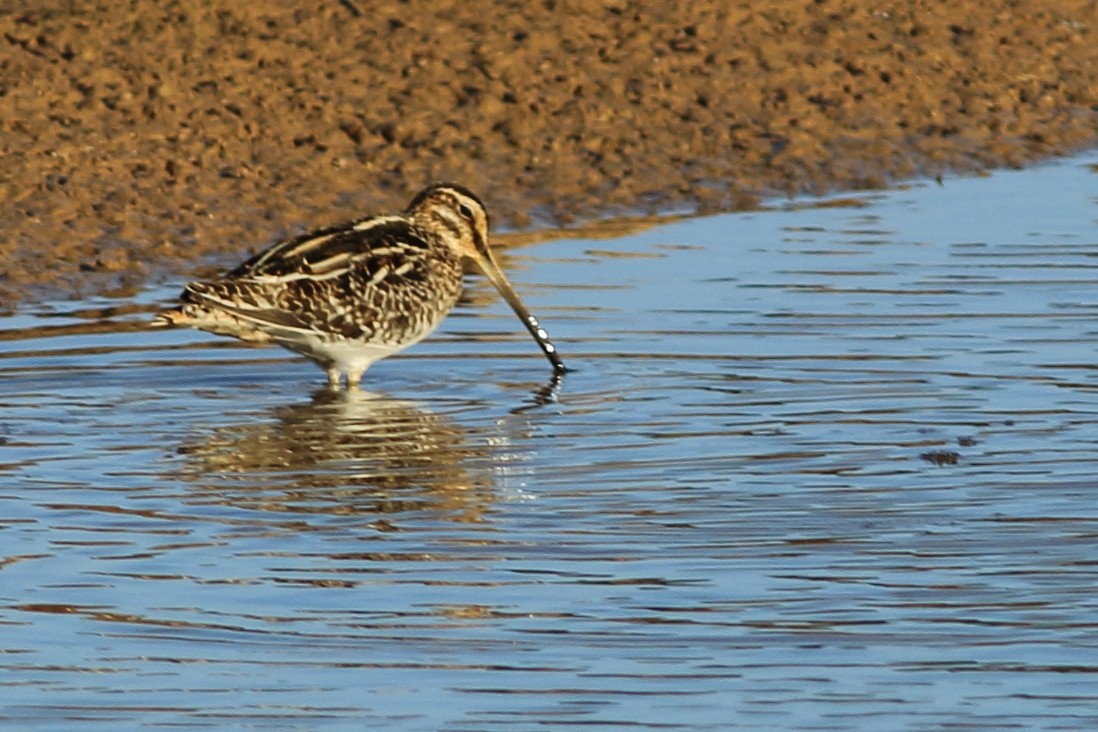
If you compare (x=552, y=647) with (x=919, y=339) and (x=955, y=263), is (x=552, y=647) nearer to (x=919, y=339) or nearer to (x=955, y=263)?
(x=919, y=339)

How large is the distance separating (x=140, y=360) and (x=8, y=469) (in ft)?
6.83

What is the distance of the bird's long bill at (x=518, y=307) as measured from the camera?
11.0 m

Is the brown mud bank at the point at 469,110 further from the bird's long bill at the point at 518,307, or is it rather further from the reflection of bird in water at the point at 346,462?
the reflection of bird in water at the point at 346,462

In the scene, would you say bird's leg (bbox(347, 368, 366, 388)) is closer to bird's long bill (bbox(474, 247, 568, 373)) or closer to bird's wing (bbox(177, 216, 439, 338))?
bird's wing (bbox(177, 216, 439, 338))

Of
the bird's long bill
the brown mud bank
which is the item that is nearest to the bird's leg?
the bird's long bill

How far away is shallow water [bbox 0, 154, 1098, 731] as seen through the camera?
662 centimetres

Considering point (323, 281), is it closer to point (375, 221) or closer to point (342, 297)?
point (342, 297)

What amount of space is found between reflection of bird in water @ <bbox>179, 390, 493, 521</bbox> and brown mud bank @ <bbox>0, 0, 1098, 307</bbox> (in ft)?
9.77

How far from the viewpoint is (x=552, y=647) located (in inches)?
273

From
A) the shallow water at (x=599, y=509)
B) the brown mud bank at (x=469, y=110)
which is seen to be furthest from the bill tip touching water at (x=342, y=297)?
the brown mud bank at (x=469, y=110)

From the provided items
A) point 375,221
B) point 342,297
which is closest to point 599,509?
point 342,297

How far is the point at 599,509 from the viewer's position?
27.6ft

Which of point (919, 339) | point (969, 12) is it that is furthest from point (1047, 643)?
point (969, 12)

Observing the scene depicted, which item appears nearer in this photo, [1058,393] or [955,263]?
[1058,393]
